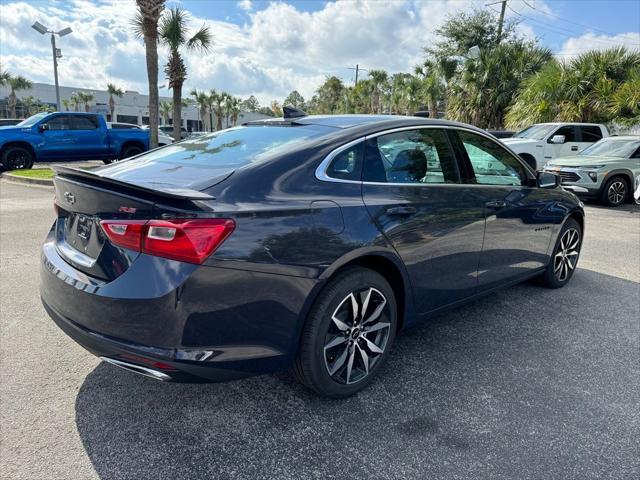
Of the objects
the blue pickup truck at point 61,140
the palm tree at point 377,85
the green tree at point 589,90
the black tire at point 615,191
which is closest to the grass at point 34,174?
the blue pickup truck at point 61,140

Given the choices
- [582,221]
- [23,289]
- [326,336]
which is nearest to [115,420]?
[326,336]

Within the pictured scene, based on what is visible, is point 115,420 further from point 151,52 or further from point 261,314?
point 151,52

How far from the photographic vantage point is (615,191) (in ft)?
36.9

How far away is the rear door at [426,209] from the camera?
2.84 metres

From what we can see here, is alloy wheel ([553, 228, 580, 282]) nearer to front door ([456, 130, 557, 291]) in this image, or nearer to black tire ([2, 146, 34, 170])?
front door ([456, 130, 557, 291])

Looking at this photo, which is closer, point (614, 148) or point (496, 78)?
point (614, 148)

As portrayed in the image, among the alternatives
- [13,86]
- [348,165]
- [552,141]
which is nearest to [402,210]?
[348,165]

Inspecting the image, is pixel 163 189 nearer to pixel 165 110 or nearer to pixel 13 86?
pixel 13 86

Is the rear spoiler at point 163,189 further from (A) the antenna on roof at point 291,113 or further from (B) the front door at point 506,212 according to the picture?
(B) the front door at point 506,212

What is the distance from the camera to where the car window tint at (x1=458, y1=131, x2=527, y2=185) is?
11.9 ft

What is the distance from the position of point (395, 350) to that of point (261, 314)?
1.47 meters

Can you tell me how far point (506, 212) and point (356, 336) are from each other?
1820 mm

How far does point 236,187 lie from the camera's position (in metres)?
2.30

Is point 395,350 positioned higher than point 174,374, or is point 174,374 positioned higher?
point 174,374
